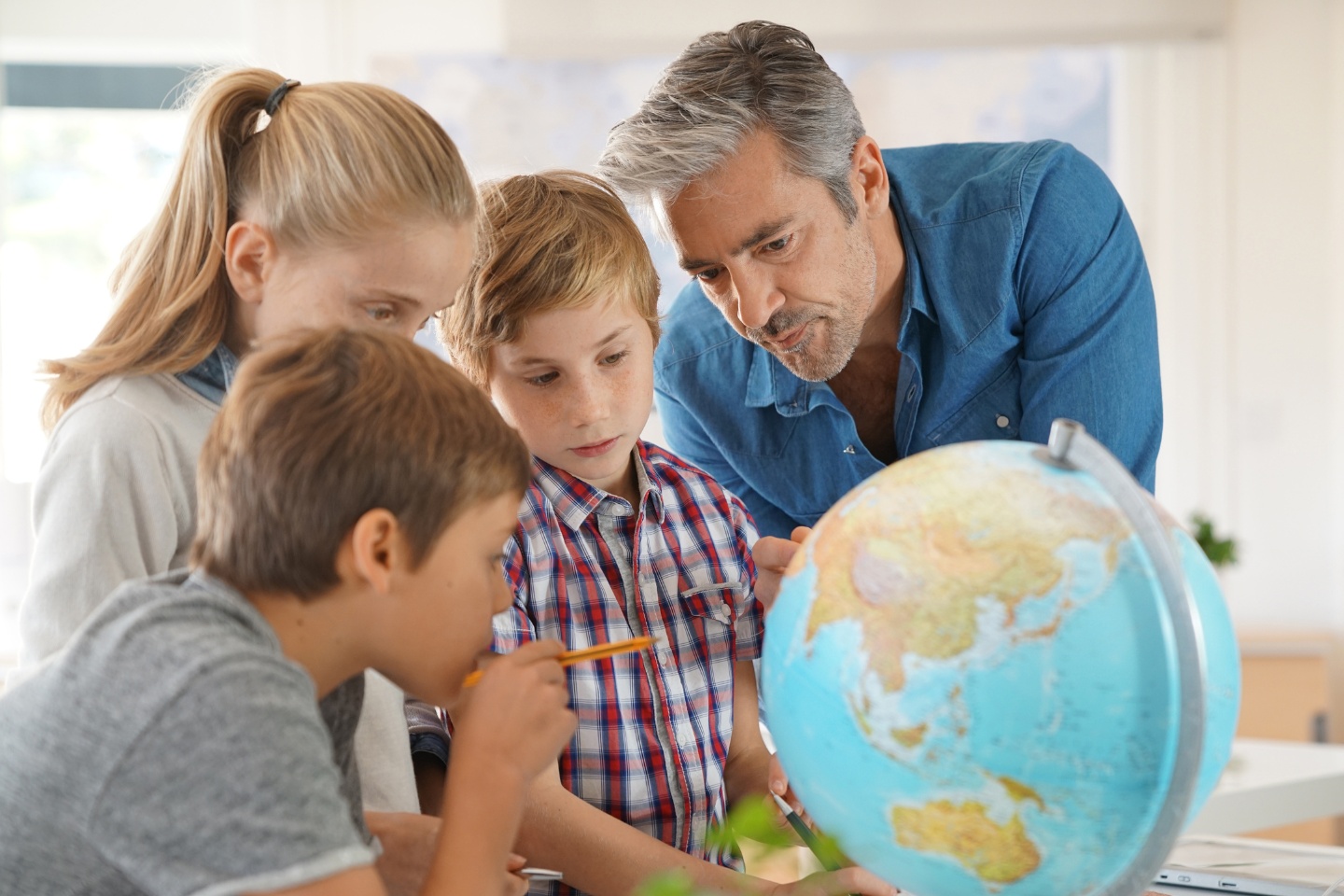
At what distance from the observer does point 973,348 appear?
1846 millimetres

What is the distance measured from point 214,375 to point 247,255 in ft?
0.41

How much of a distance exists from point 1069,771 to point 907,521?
0.21 metres

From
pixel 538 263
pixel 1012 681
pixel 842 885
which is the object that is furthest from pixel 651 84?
pixel 1012 681

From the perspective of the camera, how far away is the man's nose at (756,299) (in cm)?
170

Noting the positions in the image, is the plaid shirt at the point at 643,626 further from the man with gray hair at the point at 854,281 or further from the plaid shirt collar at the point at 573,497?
the man with gray hair at the point at 854,281

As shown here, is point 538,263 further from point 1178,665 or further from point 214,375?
point 1178,665

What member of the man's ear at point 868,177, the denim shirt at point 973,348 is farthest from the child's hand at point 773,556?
the man's ear at point 868,177

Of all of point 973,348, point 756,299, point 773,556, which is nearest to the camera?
point 773,556

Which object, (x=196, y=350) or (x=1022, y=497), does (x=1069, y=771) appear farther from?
(x=196, y=350)

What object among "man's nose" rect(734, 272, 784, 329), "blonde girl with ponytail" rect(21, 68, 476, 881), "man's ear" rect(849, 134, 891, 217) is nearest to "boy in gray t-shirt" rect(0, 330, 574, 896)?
"blonde girl with ponytail" rect(21, 68, 476, 881)

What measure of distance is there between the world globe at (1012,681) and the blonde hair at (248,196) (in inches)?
22.8

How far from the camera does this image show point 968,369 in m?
1.86

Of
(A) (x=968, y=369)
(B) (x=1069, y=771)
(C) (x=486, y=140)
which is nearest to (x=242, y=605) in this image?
(B) (x=1069, y=771)

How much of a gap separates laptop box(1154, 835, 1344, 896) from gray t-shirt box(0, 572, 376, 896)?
3.13ft
